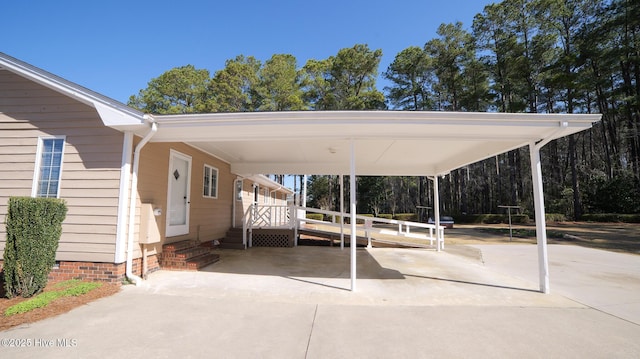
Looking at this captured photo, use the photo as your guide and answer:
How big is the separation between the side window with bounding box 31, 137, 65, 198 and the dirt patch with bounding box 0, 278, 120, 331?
151 centimetres

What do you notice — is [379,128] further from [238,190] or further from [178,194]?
[238,190]

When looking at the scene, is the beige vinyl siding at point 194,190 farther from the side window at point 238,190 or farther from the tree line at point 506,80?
the tree line at point 506,80

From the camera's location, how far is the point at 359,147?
6113mm

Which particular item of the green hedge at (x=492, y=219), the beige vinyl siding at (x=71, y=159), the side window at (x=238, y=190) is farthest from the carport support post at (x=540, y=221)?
the green hedge at (x=492, y=219)

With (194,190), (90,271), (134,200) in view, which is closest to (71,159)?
(134,200)

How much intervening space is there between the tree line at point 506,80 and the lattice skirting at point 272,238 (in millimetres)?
13112

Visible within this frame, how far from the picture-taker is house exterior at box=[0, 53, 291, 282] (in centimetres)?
455

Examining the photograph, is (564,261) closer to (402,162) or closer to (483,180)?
(402,162)

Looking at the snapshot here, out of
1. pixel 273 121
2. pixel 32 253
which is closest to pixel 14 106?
pixel 32 253

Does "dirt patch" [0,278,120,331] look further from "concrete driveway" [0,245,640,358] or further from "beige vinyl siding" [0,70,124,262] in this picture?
"beige vinyl siding" [0,70,124,262]

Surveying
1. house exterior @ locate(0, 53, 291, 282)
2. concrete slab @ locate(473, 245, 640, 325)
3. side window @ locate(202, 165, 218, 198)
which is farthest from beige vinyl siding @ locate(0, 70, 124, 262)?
concrete slab @ locate(473, 245, 640, 325)

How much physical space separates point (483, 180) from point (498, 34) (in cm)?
1575

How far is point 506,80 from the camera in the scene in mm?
24125

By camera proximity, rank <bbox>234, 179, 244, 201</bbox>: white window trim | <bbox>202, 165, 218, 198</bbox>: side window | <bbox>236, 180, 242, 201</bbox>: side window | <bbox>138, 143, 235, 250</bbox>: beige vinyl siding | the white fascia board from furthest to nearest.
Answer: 1. <bbox>236, 180, 242, 201</bbox>: side window
2. <bbox>234, 179, 244, 201</bbox>: white window trim
3. <bbox>202, 165, 218, 198</bbox>: side window
4. <bbox>138, 143, 235, 250</bbox>: beige vinyl siding
5. the white fascia board
